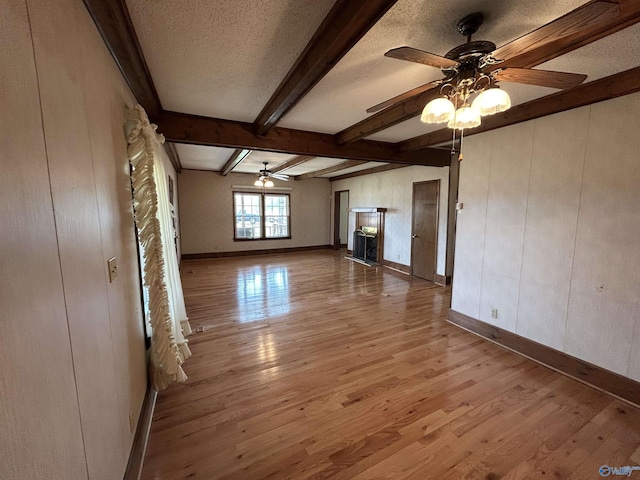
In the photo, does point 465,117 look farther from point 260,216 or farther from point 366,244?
point 260,216

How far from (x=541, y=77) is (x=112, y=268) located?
2.56 m

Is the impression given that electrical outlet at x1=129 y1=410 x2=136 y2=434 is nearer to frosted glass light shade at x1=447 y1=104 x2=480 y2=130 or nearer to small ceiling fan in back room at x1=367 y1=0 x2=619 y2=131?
small ceiling fan in back room at x1=367 y1=0 x2=619 y2=131

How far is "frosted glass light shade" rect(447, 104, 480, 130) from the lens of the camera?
5.50 feet

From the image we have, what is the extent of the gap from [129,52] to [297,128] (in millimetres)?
2067

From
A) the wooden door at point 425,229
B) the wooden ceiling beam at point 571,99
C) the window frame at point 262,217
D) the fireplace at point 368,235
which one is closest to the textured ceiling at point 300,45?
the wooden ceiling beam at point 571,99

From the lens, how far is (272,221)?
852 centimetres

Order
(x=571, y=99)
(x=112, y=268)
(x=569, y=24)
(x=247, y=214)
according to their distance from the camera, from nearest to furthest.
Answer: (x=569, y=24)
(x=112, y=268)
(x=571, y=99)
(x=247, y=214)

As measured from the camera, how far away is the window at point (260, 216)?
8.09 m

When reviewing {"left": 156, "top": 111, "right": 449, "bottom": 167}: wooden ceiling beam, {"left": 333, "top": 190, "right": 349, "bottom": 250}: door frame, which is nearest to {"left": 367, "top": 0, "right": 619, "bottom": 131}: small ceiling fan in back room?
{"left": 156, "top": 111, "right": 449, "bottom": 167}: wooden ceiling beam

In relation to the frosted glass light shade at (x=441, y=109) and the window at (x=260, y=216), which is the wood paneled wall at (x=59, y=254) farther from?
the window at (x=260, y=216)

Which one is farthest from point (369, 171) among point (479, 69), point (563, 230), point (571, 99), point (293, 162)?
point (479, 69)

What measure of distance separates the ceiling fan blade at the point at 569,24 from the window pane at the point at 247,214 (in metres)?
7.40

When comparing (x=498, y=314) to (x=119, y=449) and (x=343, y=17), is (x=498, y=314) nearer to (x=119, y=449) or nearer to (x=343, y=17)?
(x=343, y=17)

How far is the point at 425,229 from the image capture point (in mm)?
5641
